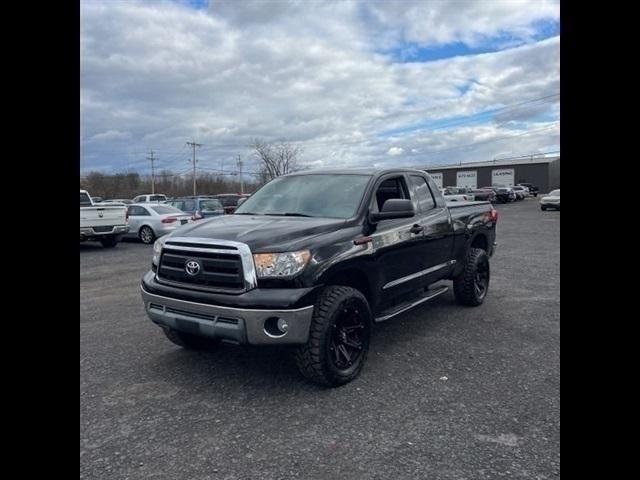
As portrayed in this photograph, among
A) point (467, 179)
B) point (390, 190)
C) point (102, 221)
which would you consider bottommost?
point (102, 221)

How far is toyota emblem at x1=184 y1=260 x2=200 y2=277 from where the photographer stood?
12.2 feet

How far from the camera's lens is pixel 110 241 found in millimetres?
15172

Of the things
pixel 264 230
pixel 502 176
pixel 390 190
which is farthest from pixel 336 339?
pixel 502 176

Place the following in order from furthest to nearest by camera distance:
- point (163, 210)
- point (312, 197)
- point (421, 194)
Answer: point (163, 210), point (421, 194), point (312, 197)

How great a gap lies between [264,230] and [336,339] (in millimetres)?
1078

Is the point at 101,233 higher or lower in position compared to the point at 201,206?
lower

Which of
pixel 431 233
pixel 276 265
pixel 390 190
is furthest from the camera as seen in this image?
pixel 431 233

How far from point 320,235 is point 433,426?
1.65 metres

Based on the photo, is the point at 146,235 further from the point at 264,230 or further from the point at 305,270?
the point at 305,270

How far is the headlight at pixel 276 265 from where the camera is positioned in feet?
11.6
